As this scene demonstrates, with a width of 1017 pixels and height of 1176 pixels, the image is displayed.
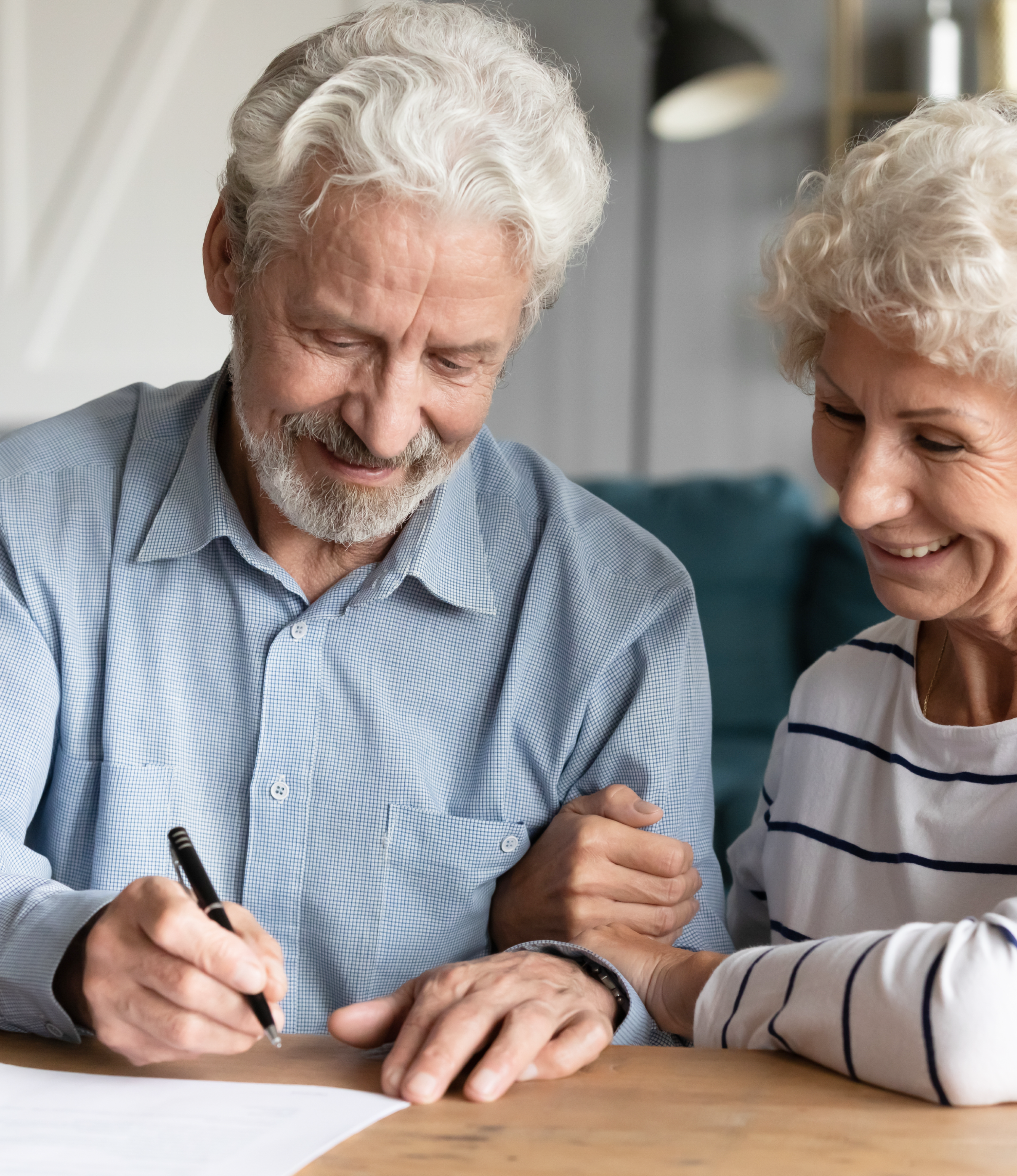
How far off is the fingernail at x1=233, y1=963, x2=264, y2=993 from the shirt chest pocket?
0.46 metres

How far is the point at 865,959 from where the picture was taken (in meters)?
0.87

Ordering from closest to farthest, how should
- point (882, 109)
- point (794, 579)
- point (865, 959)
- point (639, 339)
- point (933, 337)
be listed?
point (865, 959), point (933, 337), point (794, 579), point (882, 109), point (639, 339)

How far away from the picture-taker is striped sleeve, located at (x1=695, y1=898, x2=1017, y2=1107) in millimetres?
792

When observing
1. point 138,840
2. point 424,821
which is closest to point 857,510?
point 424,821

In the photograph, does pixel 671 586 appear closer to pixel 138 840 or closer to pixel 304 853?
pixel 304 853

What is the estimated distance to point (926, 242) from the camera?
102 centimetres

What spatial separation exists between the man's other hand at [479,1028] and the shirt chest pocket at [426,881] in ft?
0.87

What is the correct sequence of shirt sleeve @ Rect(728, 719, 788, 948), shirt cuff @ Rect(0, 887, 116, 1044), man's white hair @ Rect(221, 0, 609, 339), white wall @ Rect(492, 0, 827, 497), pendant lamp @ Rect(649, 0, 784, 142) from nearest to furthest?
shirt cuff @ Rect(0, 887, 116, 1044), man's white hair @ Rect(221, 0, 609, 339), shirt sleeve @ Rect(728, 719, 788, 948), pendant lamp @ Rect(649, 0, 784, 142), white wall @ Rect(492, 0, 827, 497)

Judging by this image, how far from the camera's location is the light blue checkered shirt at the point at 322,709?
4.18 ft

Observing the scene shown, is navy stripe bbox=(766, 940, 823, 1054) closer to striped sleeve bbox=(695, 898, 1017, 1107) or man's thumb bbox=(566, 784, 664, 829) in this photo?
striped sleeve bbox=(695, 898, 1017, 1107)

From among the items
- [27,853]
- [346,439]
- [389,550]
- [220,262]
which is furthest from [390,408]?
[27,853]

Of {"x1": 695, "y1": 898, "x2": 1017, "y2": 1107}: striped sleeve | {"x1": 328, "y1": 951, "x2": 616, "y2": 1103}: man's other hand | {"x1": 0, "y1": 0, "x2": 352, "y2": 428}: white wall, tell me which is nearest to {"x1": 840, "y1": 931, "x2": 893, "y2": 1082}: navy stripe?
{"x1": 695, "y1": 898, "x2": 1017, "y2": 1107}: striped sleeve

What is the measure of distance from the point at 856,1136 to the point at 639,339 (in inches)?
146

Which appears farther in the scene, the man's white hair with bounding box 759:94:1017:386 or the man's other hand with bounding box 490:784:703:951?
the man's other hand with bounding box 490:784:703:951
